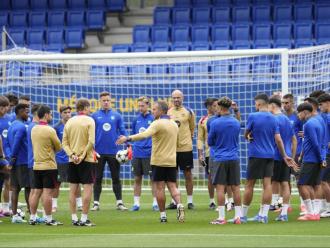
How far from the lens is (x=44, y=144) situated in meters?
17.4

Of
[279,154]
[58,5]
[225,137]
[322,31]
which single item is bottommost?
[279,154]

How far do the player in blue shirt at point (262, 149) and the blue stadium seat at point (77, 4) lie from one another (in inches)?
779

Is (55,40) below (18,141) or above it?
above

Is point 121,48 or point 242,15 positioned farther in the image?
point 242,15

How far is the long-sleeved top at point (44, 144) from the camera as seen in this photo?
17.3 meters

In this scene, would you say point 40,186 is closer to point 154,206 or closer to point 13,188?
point 13,188

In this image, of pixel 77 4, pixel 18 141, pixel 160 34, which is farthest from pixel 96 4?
pixel 18 141

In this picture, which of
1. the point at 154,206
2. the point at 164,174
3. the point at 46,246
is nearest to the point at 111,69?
the point at 154,206

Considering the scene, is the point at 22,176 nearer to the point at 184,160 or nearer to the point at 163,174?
the point at 163,174

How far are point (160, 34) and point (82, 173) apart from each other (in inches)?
648

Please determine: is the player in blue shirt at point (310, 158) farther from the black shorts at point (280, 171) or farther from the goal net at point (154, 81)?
the goal net at point (154, 81)

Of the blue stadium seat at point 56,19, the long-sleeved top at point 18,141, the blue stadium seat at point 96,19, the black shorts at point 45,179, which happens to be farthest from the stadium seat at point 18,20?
the black shorts at point 45,179

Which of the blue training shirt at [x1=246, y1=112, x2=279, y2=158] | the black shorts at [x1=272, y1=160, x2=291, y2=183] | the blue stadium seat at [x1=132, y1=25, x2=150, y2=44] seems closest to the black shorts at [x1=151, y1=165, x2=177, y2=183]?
the blue training shirt at [x1=246, y1=112, x2=279, y2=158]

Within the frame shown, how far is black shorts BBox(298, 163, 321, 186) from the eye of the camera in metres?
17.7
